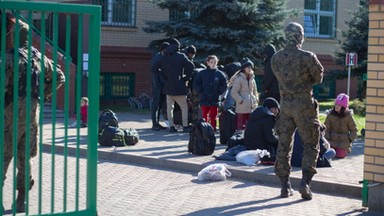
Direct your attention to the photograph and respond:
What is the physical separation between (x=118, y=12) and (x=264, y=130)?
1550 centimetres

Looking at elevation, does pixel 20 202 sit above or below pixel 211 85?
below

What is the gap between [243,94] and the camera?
14062mm

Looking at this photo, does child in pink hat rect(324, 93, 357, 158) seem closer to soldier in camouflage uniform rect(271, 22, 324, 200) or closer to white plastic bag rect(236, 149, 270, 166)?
white plastic bag rect(236, 149, 270, 166)

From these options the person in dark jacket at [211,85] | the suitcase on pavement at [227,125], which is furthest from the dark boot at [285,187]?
the person in dark jacket at [211,85]

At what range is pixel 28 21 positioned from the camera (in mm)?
5504

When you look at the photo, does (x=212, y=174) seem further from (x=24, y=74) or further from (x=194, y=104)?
(x=194, y=104)

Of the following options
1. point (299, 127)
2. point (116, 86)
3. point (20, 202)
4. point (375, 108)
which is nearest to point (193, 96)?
point (299, 127)

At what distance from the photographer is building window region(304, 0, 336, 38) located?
98.2 feet

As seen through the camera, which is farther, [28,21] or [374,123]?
[374,123]

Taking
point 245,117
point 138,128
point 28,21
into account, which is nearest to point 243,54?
point 138,128

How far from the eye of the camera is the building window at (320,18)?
29.9 meters

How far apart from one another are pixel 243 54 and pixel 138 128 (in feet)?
22.4

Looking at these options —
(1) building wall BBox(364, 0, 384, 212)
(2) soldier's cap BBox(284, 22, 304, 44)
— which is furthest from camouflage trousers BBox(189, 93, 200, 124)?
(1) building wall BBox(364, 0, 384, 212)

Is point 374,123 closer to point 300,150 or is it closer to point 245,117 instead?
point 300,150
